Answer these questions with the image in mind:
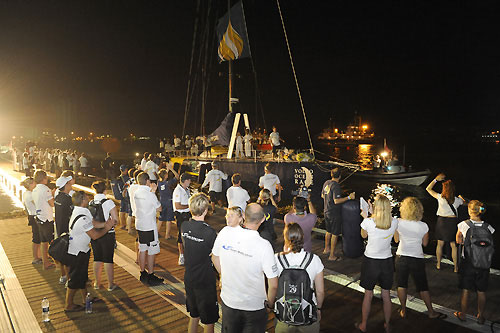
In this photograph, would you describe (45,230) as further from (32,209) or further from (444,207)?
(444,207)

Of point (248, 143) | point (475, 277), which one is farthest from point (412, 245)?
point (248, 143)

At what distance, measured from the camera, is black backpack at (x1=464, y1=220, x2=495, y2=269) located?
4.43 m

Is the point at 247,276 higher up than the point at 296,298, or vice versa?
the point at 247,276

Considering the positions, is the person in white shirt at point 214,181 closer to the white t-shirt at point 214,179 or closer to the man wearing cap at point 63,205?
the white t-shirt at point 214,179

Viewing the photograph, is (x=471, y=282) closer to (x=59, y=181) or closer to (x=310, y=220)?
(x=310, y=220)

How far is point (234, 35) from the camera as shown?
56.5 ft

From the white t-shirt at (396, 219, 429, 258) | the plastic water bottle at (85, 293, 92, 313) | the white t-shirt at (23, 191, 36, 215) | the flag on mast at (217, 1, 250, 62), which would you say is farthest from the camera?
the flag on mast at (217, 1, 250, 62)

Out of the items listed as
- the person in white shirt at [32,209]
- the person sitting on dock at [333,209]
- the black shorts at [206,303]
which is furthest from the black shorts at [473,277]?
the person in white shirt at [32,209]

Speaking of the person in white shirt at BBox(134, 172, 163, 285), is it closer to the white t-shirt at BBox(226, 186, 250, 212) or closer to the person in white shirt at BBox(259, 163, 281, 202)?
the white t-shirt at BBox(226, 186, 250, 212)

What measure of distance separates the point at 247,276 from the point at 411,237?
265 cm

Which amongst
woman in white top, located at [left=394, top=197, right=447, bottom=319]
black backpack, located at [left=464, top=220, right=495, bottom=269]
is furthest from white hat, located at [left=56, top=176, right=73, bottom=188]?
black backpack, located at [left=464, top=220, right=495, bottom=269]

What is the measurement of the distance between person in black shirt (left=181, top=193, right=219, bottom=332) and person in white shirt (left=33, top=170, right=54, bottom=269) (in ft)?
14.0

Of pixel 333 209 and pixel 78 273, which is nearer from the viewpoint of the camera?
pixel 78 273

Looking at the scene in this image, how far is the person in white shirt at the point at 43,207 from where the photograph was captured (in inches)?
250
